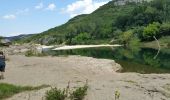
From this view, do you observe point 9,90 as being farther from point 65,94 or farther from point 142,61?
point 142,61

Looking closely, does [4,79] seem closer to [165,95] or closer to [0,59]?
[0,59]

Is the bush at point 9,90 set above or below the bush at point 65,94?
below

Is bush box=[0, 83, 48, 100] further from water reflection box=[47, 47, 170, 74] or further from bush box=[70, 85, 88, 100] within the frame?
water reflection box=[47, 47, 170, 74]

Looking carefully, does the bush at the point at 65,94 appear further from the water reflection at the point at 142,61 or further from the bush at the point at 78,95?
the water reflection at the point at 142,61

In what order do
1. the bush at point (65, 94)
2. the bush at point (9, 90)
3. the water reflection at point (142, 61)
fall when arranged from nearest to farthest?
the bush at point (65, 94) → the bush at point (9, 90) → the water reflection at point (142, 61)

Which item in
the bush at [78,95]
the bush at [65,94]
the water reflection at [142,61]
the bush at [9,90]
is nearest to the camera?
the bush at [65,94]

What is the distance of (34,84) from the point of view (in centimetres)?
3750

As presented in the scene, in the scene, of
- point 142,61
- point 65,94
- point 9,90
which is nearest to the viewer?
point 65,94

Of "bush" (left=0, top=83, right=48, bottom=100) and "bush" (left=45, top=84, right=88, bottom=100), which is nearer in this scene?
"bush" (left=45, top=84, right=88, bottom=100)

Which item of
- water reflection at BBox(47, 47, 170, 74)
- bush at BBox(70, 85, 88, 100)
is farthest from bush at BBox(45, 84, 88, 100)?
water reflection at BBox(47, 47, 170, 74)


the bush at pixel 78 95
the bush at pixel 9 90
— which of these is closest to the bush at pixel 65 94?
the bush at pixel 78 95

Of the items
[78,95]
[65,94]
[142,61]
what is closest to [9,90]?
[65,94]

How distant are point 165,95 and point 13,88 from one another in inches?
523

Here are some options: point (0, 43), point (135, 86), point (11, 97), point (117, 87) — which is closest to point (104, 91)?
point (117, 87)
